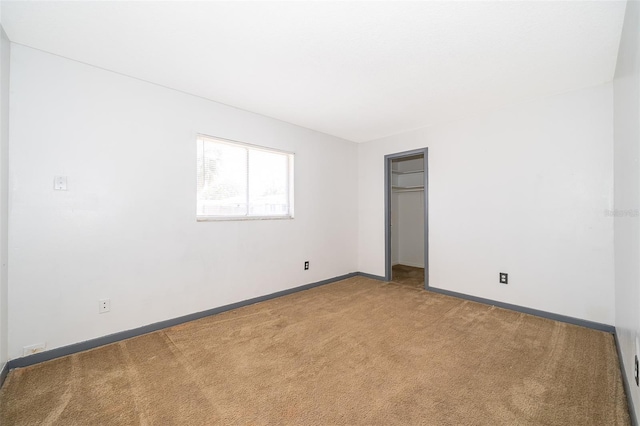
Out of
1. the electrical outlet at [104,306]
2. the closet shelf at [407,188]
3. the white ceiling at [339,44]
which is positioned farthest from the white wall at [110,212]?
the closet shelf at [407,188]

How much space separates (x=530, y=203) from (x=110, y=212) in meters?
4.42

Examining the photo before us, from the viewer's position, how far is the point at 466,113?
350 centimetres

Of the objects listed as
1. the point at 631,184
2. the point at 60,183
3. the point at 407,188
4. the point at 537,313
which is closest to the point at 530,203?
the point at 537,313

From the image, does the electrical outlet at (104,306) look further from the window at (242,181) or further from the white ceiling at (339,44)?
the white ceiling at (339,44)

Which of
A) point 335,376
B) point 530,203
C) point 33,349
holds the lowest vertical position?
point 335,376

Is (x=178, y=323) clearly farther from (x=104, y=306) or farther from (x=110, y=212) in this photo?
(x=110, y=212)

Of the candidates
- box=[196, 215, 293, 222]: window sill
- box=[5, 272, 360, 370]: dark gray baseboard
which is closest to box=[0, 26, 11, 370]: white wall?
box=[5, 272, 360, 370]: dark gray baseboard

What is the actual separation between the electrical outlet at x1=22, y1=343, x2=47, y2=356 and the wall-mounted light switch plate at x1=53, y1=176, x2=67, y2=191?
4.09ft

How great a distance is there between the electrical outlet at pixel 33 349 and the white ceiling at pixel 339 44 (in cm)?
235

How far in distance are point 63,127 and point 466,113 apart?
4.33 meters

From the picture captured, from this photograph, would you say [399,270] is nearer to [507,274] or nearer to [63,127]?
[507,274]

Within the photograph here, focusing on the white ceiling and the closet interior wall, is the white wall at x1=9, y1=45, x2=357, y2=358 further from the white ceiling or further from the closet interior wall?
the closet interior wall

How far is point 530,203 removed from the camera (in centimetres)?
307

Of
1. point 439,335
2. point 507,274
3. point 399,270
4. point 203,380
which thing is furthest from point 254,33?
point 399,270
